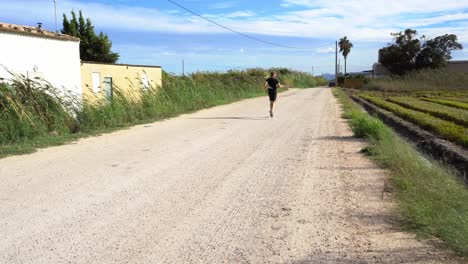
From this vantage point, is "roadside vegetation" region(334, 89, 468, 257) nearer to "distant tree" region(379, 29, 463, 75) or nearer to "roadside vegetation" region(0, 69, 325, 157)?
"roadside vegetation" region(0, 69, 325, 157)

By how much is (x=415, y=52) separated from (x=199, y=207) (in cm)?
6240

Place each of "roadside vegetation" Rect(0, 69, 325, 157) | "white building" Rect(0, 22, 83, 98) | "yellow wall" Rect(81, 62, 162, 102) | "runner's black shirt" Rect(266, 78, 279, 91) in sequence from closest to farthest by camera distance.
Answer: "roadside vegetation" Rect(0, 69, 325, 157), "white building" Rect(0, 22, 83, 98), "yellow wall" Rect(81, 62, 162, 102), "runner's black shirt" Rect(266, 78, 279, 91)

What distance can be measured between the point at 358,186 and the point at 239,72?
37.7m

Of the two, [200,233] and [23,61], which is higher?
[23,61]

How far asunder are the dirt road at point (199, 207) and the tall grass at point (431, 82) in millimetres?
43735

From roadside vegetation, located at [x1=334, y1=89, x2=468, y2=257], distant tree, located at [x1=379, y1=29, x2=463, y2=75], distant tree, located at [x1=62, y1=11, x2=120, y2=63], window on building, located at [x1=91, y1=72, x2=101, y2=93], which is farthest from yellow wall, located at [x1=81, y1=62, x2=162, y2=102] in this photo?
distant tree, located at [x1=379, y1=29, x2=463, y2=75]

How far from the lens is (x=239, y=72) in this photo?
145 feet

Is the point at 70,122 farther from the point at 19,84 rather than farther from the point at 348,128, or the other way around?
the point at 348,128

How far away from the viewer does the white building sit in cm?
1320

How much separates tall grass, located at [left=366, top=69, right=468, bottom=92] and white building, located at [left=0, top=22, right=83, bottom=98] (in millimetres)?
40528

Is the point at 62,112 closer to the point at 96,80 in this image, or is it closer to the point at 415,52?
the point at 96,80

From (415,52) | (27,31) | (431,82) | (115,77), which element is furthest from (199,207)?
(415,52)

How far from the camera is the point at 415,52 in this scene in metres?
62.6

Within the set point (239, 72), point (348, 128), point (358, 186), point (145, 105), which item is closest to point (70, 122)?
point (145, 105)
